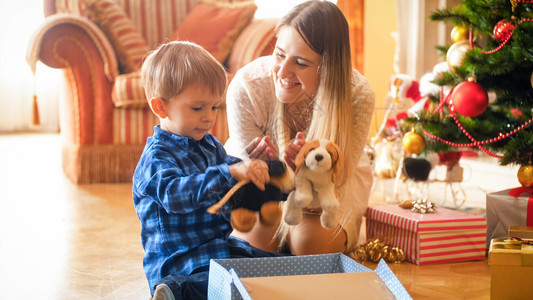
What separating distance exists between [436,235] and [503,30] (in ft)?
1.76

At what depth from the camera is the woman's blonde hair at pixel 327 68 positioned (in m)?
0.82

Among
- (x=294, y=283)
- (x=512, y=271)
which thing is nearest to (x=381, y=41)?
(x=512, y=271)

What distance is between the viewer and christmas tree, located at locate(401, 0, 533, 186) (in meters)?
1.42

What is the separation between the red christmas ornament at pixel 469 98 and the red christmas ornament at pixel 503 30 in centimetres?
13

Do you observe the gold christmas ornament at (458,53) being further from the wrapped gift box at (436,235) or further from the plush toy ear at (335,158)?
the plush toy ear at (335,158)

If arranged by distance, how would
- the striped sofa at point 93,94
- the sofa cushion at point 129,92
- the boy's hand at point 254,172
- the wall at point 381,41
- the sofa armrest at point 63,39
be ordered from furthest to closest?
the wall at point 381,41
the sofa armrest at point 63,39
the striped sofa at point 93,94
the sofa cushion at point 129,92
the boy's hand at point 254,172

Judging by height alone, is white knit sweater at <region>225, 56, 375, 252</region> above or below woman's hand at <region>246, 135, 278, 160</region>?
above

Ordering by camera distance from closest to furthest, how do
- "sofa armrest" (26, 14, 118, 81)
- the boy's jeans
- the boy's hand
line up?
the boy's hand < the boy's jeans < "sofa armrest" (26, 14, 118, 81)

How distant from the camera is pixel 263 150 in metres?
0.83

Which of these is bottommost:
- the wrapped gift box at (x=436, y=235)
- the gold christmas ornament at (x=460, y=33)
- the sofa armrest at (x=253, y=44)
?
the wrapped gift box at (x=436, y=235)

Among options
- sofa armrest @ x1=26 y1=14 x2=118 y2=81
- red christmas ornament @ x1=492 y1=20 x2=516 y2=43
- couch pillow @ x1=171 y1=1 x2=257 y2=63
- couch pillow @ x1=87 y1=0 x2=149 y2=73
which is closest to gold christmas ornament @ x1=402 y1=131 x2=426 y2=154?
red christmas ornament @ x1=492 y1=20 x2=516 y2=43

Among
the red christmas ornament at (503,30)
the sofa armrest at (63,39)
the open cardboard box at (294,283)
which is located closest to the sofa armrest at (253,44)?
the open cardboard box at (294,283)

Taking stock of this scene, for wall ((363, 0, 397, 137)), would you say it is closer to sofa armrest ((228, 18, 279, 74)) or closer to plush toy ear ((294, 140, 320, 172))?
sofa armrest ((228, 18, 279, 74))

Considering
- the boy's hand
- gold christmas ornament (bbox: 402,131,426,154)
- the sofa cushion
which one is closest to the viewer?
the boy's hand
